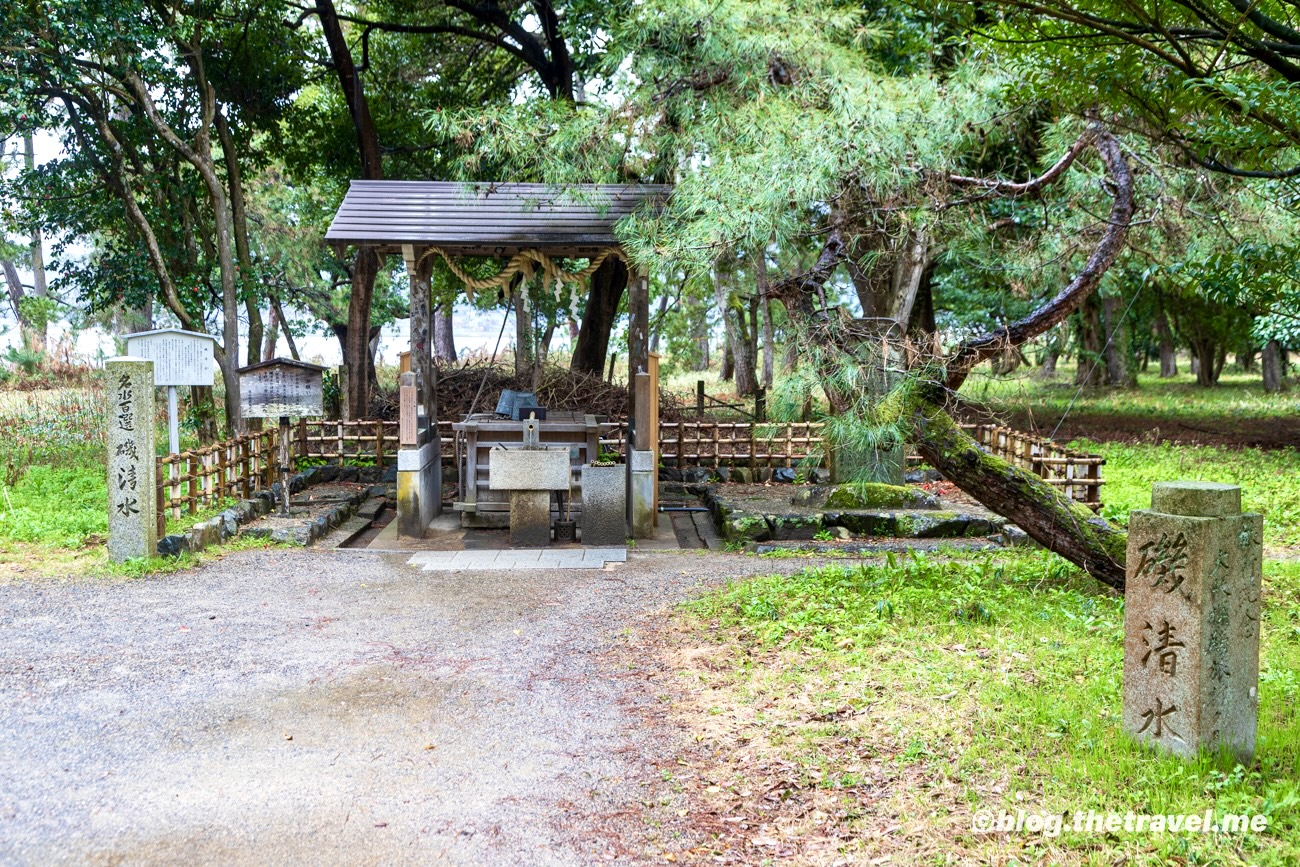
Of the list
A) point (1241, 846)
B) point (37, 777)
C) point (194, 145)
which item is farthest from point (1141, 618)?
point (194, 145)

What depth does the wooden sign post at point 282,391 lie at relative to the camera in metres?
11.2

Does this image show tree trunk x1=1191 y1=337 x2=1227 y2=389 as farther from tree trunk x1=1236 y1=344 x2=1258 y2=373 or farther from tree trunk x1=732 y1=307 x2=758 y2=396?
tree trunk x1=732 y1=307 x2=758 y2=396

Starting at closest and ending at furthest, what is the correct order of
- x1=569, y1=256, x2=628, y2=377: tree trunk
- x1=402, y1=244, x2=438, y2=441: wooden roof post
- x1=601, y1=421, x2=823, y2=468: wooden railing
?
x1=402, y1=244, x2=438, y2=441: wooden roof post → x1=601, y1=421, x2=823, y2=468: wooden railing → x1=569, y1=256, x2=628, y2=377: tree trunk

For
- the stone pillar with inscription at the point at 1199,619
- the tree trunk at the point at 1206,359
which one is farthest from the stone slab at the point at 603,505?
the tree trunk at the point at 1206,359

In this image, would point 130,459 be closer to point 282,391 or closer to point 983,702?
point 282,391

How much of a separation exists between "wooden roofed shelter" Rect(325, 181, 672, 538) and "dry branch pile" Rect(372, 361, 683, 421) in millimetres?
4005

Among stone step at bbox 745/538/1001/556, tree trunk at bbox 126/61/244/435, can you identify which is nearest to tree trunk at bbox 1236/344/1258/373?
stone step at bbox 745/538/1001/556

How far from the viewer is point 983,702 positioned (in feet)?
16.0

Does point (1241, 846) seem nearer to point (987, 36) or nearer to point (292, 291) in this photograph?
point (987, 36)

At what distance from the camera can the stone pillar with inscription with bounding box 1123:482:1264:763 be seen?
3.93 meters

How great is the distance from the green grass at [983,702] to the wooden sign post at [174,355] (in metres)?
6.14

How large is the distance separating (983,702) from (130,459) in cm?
722

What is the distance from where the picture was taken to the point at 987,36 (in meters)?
5.14

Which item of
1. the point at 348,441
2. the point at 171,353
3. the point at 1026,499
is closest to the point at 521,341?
the point at 348,441
